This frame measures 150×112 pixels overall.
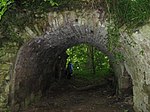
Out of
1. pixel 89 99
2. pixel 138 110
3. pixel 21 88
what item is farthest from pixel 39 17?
pixel 89 99

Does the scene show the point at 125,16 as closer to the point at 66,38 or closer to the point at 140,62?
the point at 140,62

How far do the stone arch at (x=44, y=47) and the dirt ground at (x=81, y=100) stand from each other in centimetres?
38

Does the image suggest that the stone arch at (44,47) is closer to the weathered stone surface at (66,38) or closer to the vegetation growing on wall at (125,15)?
the weathered stone surface at (66,38)

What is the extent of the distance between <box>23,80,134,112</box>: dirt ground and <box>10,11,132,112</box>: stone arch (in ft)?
1.23

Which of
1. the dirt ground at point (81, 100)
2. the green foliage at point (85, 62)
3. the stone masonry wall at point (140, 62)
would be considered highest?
the green foliage at point (85, 62)

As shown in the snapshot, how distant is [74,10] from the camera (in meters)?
5.29

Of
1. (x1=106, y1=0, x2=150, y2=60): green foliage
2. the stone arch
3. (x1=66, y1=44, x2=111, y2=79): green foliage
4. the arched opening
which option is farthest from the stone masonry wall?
(x1=66, y1=44, x2=111, y2=79): green foliage

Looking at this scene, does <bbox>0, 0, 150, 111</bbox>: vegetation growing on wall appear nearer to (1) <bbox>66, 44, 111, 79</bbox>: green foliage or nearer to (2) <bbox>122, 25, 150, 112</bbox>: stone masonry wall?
(2) <bbox>122, 25, 150, 112</bbox>: stone masonry wall

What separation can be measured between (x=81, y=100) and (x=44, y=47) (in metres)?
2.26

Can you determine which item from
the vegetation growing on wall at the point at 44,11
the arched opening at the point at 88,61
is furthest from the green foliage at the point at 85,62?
the vegetation growing on wall at the point at 44,11

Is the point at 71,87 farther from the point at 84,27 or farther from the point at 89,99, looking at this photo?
the point at 84,27

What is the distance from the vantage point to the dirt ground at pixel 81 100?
23.2 feet

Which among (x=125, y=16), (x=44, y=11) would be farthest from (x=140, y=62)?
(x=44, y=11)

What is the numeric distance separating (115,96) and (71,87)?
2.34 m
